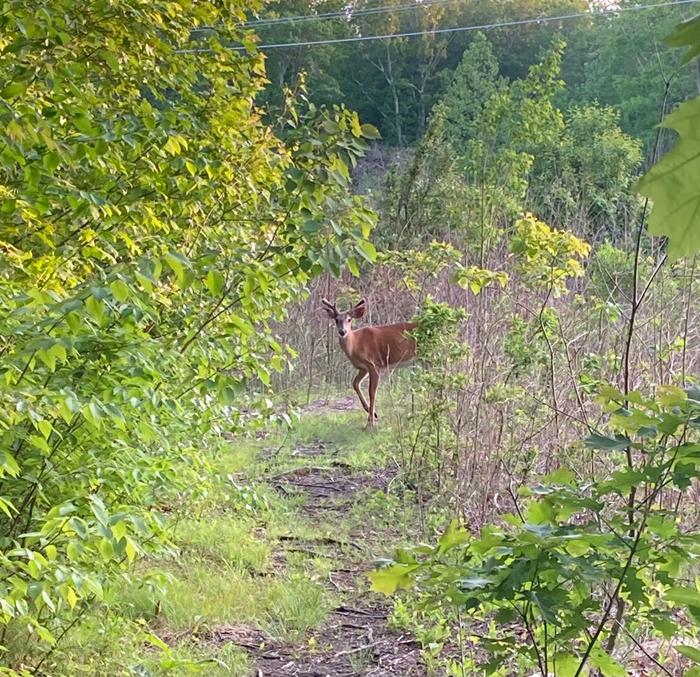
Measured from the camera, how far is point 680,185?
1.42 feet

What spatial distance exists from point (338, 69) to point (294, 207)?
59.2ft

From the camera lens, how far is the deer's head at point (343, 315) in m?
8.60

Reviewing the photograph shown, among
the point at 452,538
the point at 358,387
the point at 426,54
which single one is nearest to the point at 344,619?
the point at 452,538

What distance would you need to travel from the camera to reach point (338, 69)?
771 inches

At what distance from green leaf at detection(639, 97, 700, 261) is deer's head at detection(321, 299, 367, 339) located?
26.6 ft

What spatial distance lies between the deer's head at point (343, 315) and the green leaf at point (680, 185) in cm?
811

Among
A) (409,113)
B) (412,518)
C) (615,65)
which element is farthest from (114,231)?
(409,113)

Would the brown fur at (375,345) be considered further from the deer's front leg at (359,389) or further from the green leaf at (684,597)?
the green leaf at (684,597)

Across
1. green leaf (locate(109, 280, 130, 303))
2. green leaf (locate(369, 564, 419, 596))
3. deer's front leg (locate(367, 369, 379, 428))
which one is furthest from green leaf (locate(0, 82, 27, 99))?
deer's front leg (locate(367, 369, 379, 428))

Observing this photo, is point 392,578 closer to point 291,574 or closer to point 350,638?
point 350,638

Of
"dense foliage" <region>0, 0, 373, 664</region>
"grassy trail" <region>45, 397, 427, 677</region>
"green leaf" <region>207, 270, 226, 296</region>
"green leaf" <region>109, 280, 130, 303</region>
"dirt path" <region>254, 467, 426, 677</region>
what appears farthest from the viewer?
"dirt path" <region>254, 467, 426, 677</region>

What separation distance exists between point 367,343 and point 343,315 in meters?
0.47

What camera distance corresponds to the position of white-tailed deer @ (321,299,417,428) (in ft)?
28.1

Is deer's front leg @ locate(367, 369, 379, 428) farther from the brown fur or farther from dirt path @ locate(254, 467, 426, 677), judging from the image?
dirt path @ locate(254, 467, 426, 677)
